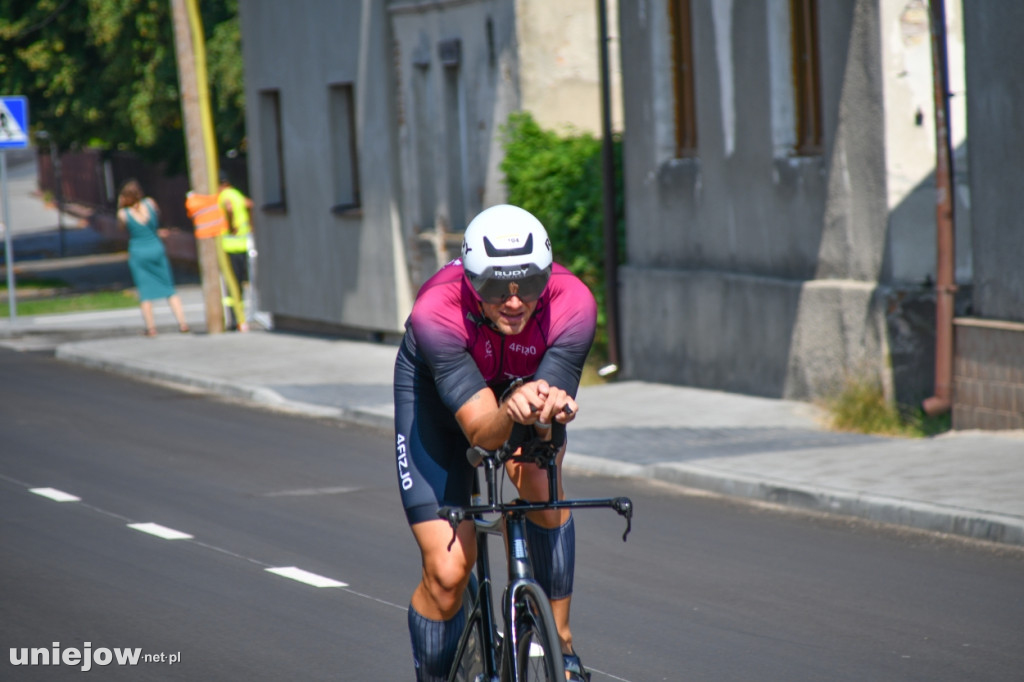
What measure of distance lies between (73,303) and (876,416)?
64.9ft

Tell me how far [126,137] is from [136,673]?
29116 mm

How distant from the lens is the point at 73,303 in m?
28.5

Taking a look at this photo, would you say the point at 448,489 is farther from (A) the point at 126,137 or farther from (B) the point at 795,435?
(A) the point at 126,137

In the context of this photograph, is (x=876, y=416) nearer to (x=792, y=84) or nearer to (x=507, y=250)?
(x=792, y=84)

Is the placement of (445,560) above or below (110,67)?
below

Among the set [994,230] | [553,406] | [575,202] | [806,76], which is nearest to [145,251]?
[575,202]

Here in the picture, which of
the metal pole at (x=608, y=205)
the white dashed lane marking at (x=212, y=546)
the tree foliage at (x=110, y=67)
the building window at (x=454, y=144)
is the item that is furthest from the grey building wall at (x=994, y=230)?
the tree foliage at (x=110, y=67)

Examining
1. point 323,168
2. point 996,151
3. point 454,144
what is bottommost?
point 996,151

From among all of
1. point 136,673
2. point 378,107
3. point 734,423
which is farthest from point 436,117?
point 136,673

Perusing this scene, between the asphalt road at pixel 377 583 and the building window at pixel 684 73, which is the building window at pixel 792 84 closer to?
the building window at pixel 684 73

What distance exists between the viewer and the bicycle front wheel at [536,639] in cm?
413

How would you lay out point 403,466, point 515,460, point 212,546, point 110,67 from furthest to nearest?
1. point 110,67
2. point 212,546
3. point 403,466
4. point 515,460

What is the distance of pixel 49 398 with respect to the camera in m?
15.6

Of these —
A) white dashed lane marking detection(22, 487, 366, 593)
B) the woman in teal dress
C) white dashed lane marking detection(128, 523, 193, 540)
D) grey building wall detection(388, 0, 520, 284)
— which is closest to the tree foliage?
the woman in teal dress
